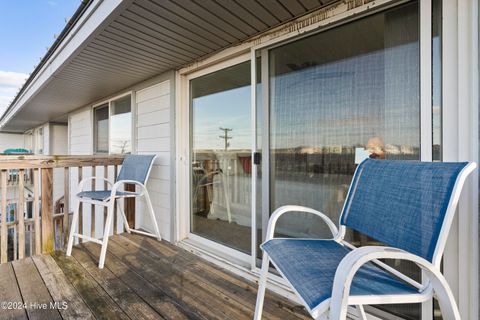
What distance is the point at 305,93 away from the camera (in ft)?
5.55

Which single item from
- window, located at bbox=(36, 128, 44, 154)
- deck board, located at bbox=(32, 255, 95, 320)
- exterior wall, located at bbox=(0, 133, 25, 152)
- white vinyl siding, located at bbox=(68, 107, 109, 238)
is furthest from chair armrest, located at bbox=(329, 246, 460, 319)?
exterior wall, located at bbox=(0, 133, 25, 152)

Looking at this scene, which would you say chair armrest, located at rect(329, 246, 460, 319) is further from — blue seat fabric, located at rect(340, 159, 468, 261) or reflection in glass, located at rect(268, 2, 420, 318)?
reflection in glass, located at rect(268, 2, 420, 318)

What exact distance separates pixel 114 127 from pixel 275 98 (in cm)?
311

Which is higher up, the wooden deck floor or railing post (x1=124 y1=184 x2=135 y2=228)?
railing post (x1=124 y1=184 x2=135 y2=228)

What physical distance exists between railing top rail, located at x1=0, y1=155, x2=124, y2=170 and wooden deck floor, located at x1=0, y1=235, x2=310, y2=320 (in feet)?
2.84

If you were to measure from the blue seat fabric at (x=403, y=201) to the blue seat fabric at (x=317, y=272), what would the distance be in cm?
15

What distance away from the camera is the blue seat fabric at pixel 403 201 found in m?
0.85

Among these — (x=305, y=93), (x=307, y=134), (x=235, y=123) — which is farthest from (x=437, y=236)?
(x=235, y=123)

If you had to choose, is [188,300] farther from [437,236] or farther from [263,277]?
[437,236]

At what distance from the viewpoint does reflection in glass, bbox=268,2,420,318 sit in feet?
4.26

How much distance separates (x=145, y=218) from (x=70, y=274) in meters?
1.28

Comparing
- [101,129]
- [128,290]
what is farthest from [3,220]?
[101,129]

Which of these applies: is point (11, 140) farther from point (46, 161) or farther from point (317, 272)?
point (317, 272)

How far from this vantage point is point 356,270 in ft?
2.26
